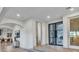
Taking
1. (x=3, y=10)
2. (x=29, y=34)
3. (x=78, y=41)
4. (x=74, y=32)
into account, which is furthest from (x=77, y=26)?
(x=3, y=10)

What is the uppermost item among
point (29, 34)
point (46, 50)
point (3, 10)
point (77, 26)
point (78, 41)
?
point (3, 10)

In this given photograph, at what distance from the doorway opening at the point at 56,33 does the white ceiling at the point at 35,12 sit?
0.19 meters

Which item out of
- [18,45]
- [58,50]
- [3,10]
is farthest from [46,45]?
[3,10]

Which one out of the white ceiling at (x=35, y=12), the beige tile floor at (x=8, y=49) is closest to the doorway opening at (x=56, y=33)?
the white ceiling at (x=35, y=12)

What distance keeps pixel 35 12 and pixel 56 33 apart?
0.71m

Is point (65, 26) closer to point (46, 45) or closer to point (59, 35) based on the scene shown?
point (59, 35)

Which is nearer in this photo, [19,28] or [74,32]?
[74,32]

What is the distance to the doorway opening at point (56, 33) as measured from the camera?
7.97ft

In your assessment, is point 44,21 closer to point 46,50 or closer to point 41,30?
point 41,30

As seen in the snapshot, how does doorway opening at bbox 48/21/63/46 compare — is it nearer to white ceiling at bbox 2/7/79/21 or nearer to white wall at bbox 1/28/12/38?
white ceiling at bbox 2/7/79/21

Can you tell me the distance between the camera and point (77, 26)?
2.36 metres

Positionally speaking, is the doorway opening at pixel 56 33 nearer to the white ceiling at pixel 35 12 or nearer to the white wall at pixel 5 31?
the white ceiling at pixel 35 12
